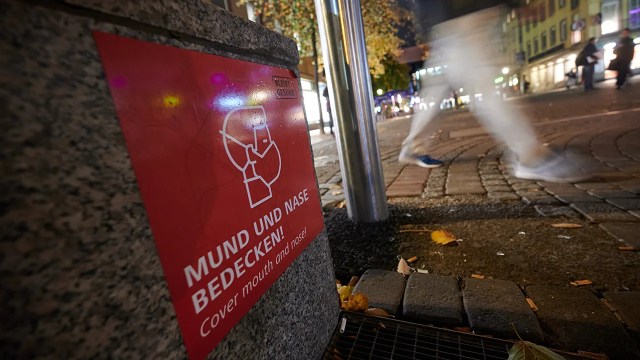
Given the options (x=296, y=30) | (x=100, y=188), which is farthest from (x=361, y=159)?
(x=296, y=30)

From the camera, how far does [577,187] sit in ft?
10.1

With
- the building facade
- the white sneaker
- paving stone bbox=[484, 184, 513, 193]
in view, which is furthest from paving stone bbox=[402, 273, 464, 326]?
the building facade

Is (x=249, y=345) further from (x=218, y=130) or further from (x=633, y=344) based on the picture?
(x=633, y=344)

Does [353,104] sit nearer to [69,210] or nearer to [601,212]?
[601,212]

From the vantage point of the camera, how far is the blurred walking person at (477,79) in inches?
151

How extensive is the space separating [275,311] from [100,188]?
2.22 ft

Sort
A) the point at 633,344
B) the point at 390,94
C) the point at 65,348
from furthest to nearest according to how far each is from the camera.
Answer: the point at 390,94 → the point at 633,344 → the point at 65,348

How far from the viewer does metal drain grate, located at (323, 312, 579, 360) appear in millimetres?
1344

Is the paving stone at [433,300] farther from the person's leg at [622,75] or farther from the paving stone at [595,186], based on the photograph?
the person's leg at [622,75]

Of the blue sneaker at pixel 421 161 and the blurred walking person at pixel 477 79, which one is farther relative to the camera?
the blue sneaker at pixel 421 161

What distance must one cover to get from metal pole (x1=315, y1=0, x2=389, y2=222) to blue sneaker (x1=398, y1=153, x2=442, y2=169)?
2.33 metres

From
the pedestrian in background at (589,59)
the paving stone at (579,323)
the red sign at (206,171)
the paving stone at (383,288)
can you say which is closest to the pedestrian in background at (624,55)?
the pedestrian in background at (589,59)

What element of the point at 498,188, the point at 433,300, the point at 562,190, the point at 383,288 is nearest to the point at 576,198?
the point at 562,190

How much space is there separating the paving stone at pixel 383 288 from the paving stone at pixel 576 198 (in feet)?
6.04
